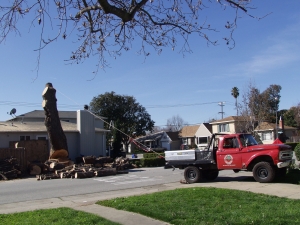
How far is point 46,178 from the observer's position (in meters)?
20.8

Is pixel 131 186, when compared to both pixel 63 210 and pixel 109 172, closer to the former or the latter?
pixel 109 172

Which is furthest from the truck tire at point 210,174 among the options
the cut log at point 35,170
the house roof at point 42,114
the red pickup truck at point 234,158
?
the house roof at point 42,114

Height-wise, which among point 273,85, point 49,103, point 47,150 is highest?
point 273,85

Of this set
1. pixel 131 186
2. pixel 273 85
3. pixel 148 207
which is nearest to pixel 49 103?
pixel 131 186

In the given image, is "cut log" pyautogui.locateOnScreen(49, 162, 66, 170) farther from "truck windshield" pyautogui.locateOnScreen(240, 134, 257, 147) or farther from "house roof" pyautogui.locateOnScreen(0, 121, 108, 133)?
"truck windshield" pyautogui.locateOnScreen(240, 134, 257, 147)

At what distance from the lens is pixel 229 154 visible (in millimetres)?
15445

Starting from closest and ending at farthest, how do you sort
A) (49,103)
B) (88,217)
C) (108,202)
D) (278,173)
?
(88,217) → (108,202) → (278,173) → (49,103)

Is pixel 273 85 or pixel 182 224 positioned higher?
pixel 273 85

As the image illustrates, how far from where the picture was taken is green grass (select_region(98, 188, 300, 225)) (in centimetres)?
749

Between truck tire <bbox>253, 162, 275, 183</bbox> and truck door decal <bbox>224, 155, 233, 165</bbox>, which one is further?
truck door decal <bbox>224, 155, 233, 165</bbox>

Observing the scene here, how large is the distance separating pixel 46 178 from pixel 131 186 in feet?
22.4

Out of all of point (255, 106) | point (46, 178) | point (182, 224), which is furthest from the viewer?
point (255, 106)

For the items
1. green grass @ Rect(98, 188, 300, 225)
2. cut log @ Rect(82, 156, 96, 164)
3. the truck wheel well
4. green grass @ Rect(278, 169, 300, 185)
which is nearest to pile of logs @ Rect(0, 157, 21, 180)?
cut log @ Rect(82, 156, 96, 164)

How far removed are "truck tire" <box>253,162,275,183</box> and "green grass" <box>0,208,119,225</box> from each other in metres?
8.39
